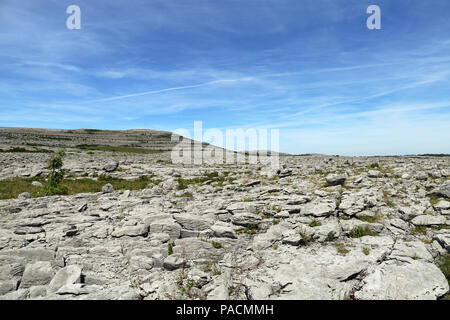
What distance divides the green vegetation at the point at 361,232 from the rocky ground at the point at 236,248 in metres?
0.04

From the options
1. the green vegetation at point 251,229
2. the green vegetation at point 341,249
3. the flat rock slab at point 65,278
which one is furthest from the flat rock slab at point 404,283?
the flat rock slab at point 65,278

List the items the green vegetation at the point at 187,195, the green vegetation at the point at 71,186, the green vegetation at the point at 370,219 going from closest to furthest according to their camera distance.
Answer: the green vegetation at the point at 370,219, the green vegetation at the point at 187,195, the green vegetation at the point at 71,186

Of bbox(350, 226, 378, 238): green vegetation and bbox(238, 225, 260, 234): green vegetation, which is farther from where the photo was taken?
bbox(238, 225, 260, 234): green vegetation

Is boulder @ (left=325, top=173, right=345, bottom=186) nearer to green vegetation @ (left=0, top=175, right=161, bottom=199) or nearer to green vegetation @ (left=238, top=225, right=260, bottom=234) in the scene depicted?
green vegetation @ (left=238, top=225, right=260, bottom=234)

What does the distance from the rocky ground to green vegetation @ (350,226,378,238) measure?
0.04m

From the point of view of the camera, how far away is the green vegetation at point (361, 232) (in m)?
9.90

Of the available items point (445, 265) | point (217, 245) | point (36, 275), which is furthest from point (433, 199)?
point (36, 275)

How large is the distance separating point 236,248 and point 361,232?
17.5ft

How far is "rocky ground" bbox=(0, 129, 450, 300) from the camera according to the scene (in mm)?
6559

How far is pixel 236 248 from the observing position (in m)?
9.42

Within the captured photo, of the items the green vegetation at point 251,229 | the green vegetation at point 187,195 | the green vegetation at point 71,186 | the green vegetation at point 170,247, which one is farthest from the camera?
the green vegetation at point 71,186


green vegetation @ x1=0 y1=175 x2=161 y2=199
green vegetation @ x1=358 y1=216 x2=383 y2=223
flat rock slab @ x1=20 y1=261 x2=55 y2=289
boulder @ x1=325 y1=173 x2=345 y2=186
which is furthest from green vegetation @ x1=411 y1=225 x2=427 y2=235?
green vegetation @ x1=0 y1=175 x2=161 y2=199

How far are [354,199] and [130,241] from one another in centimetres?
1176

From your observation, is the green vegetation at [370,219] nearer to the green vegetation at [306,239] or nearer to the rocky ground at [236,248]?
the rocky ground at [236,248]
